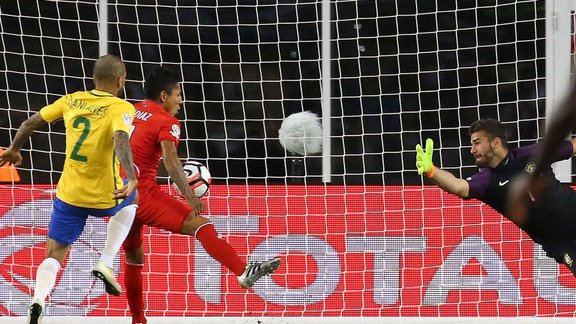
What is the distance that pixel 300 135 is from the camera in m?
10.9

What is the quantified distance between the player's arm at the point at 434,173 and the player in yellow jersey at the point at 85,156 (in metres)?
1.84

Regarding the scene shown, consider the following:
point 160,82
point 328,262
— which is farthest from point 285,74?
point 160,82

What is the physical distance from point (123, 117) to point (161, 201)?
122cm

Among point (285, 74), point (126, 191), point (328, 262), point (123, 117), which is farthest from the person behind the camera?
point (285, 74)

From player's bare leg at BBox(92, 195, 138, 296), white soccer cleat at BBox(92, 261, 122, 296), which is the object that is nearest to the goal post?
player's bare leg at BBox(92, 195, 138, 296)

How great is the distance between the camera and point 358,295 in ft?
32.6

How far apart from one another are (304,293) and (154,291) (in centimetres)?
131

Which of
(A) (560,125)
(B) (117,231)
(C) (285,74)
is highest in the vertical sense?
(C) (285,74)

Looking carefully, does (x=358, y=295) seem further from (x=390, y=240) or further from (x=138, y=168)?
(x=138, y=168)

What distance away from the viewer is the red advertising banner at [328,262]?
32.3ft

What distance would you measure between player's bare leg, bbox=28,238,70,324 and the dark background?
3.55 metres

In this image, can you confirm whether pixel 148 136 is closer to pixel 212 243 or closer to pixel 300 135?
pixel 212 243

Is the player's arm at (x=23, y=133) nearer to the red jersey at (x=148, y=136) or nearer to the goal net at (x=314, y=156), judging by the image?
the red jersey at (x=148, y=136)

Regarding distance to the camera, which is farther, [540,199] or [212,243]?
[212,243]
